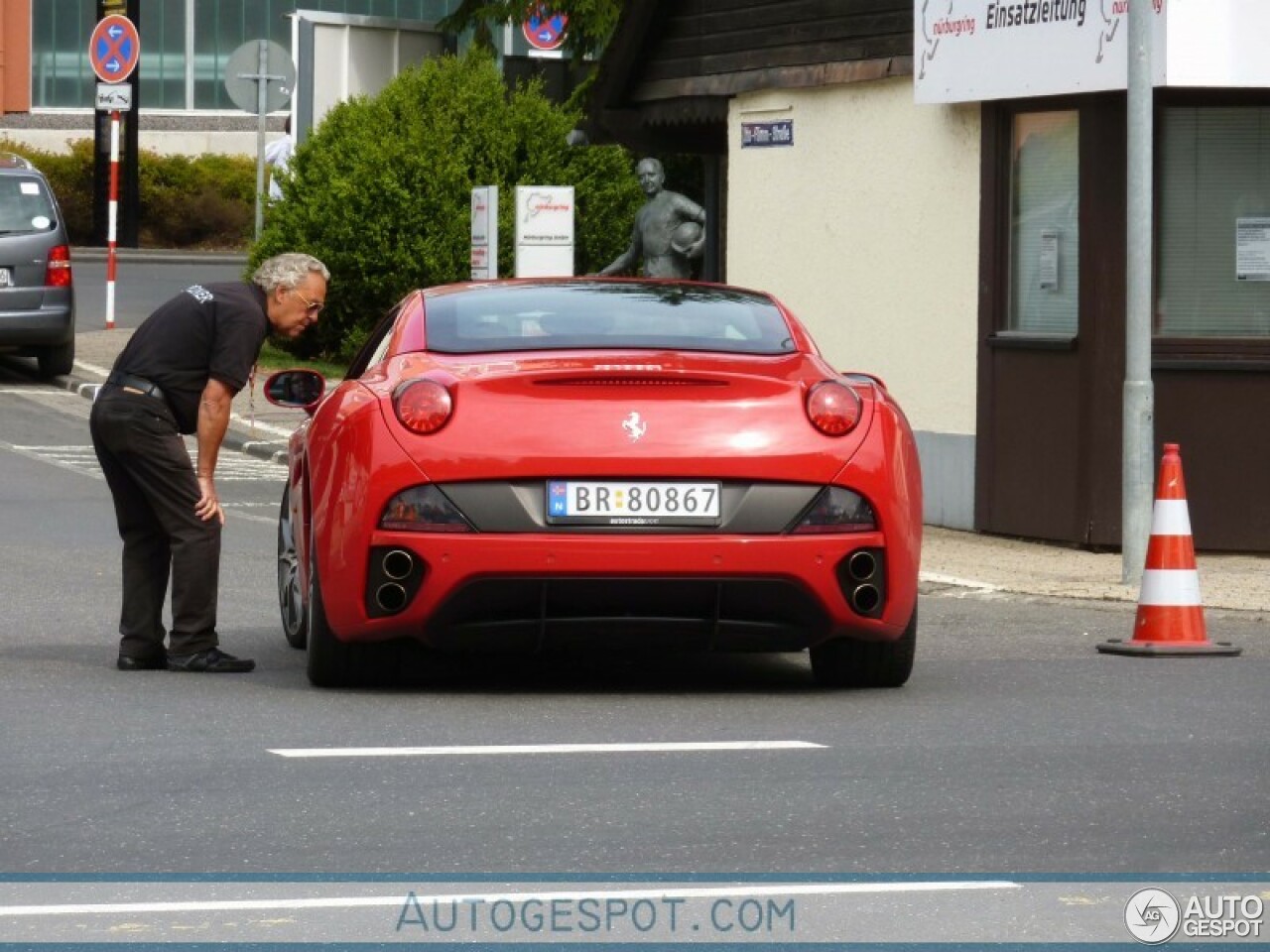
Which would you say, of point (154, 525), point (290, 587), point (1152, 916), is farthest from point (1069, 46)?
point (1152, 916)

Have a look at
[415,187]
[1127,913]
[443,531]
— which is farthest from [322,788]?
[415,187]

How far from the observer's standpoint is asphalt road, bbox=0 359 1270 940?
251 inches

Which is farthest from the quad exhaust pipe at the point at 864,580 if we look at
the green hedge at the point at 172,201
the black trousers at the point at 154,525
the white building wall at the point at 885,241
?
the green hedge at the point at 172,201

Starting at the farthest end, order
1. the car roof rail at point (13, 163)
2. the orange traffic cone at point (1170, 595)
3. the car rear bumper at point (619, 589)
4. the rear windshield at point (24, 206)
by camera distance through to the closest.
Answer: the car roof rail at point (13, 163), the rear windshield at point (24, 206), the orange traffic cone at point (1170, 595), the car rear bumper at point (619, 589)

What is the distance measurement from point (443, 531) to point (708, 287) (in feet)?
6.03

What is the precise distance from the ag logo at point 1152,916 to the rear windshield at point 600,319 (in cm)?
366

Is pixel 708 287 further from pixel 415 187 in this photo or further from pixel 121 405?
pixel 415 187

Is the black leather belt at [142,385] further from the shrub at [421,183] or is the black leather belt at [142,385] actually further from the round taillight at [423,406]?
the shrub at [421,183]

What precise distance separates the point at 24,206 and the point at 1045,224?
12.1 m

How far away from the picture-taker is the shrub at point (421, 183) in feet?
86.4

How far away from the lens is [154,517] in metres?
9.89

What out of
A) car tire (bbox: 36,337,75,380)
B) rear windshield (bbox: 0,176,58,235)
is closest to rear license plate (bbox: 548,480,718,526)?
rear windshield (bbox: 0,176,58,235)

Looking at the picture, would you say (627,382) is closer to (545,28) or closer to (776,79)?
(776,79)

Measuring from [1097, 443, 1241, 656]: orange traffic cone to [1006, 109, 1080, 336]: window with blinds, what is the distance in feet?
13.4
